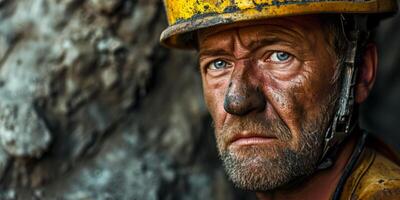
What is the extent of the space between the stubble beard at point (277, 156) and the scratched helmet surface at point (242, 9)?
451mm

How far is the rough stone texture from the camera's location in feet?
15.1

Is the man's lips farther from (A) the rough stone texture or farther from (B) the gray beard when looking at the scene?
(A) the rough stone texture

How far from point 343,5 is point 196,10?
25.1 inches

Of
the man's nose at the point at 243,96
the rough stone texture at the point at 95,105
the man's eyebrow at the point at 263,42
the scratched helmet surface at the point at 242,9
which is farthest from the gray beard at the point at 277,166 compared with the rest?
the rough stone texture at the point at 95,105

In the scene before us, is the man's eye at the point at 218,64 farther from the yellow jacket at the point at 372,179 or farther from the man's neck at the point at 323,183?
the yellow jacket at the point at 372,179

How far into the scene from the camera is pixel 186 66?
5.14 m

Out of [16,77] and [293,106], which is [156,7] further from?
[293,106]

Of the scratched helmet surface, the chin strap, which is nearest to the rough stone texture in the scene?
the scratched helmet surface

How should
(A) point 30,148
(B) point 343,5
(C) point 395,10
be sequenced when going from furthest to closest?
1. (A) point 30,148
2. (C) point 395,10
3. (B) point 343,5

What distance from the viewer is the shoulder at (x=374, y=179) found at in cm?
353

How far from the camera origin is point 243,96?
3.67 meters

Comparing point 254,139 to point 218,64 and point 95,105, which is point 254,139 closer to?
point 218,64

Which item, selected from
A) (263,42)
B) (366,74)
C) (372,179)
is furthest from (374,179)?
(263,42)

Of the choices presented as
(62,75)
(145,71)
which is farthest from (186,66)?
(62,75)
